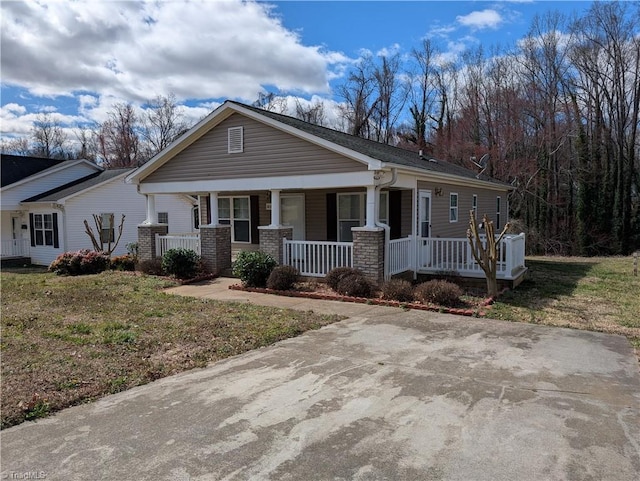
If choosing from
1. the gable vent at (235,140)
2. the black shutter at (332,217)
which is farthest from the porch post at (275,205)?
the black shutter at (332,217)

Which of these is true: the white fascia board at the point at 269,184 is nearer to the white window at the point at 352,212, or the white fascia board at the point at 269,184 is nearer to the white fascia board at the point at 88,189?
the white window at the point at 352,212

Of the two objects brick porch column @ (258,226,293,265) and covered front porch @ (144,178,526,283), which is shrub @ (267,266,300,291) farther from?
brick porch column @ (258,226,293,265)

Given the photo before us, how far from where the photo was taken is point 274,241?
463 inches

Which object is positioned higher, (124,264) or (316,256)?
(316,256)

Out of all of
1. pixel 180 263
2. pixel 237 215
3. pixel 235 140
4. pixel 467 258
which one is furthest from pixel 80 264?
pixel 467 258

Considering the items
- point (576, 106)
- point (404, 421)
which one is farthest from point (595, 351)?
point (576, 106)

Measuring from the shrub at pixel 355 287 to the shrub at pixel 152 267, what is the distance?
6164 millimetres

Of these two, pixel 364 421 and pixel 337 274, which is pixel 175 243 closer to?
pixel 337 274

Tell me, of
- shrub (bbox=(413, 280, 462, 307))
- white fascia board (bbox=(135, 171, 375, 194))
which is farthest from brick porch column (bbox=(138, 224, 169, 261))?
shrub (bbox=(413, 280, 462, 307))

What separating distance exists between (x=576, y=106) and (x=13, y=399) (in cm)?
2855

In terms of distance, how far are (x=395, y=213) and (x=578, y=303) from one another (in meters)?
5.22

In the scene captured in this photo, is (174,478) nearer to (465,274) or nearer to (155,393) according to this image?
(155,393)

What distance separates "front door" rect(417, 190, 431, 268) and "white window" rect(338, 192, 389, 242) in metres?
1.02

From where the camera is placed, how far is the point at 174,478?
3055 millimetres
